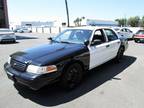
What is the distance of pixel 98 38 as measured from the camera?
5863 millimetres

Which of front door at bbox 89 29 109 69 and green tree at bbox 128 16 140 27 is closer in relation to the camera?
front door at bbox 89 29 109 69

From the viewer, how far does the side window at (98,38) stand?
5.49 meters

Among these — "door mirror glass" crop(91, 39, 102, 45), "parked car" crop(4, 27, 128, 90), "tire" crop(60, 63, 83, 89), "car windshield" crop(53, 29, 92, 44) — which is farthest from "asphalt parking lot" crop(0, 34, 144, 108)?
"car windshield" crop(53, 29, 92, 44)

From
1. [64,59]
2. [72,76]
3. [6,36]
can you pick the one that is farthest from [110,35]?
[6,36]

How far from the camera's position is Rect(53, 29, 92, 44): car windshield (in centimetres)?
541

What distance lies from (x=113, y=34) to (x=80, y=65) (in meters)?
2.80

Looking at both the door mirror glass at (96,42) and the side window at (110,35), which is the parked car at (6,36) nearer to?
the side window at (110,35)

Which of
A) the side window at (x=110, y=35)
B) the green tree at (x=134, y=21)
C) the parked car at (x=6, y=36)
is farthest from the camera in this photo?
the green tree at (x=134, y=21)

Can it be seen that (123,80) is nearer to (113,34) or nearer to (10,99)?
(113,34)

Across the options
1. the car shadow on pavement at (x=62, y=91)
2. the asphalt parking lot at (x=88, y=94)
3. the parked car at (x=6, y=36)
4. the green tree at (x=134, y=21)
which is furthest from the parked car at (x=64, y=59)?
the green tree at (x=134, y=21)

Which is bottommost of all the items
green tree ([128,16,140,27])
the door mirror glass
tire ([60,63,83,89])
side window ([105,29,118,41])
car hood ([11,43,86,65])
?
tire ([60,63,83,89])

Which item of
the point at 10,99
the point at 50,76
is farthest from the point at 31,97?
the point at 50,76

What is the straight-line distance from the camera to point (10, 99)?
415 centimetres

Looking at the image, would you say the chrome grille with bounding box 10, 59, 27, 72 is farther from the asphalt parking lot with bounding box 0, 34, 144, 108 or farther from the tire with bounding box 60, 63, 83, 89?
the tire with bounding box 60, 63, 83, 89
